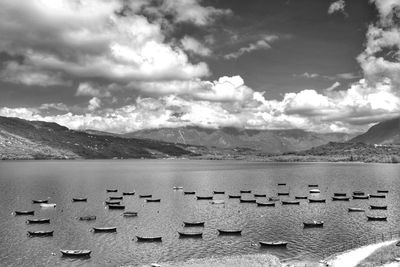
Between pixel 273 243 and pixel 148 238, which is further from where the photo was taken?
pixel 148 238

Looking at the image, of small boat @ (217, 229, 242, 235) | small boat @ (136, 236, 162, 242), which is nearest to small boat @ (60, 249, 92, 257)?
small boat @ (136, 236, 162, 242)

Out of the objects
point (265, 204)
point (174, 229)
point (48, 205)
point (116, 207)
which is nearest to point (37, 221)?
point (48, 205)

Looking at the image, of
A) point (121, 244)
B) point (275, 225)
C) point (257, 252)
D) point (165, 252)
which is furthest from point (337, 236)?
point (121, 244)

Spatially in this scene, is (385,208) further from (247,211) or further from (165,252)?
(165,252)

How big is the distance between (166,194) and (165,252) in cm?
10789

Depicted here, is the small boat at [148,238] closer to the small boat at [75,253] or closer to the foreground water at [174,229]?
the foreground water at [174,229]

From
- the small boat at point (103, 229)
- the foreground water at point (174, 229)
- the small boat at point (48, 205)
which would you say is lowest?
the foreground water at point (174, 229)

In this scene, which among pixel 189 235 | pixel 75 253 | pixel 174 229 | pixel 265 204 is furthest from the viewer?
pixel 265 204

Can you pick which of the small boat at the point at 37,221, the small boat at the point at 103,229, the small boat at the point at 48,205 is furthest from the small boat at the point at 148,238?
the small boat at the point at 48,205

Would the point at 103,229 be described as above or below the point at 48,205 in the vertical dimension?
below

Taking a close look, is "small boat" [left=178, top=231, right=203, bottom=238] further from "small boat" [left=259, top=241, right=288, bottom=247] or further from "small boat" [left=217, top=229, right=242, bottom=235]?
"small boat" [left=259, top=241, right=288, bottom=247]

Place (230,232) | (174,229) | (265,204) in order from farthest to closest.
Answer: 1. (265,204)
2. (174,229)
3. (230,232)

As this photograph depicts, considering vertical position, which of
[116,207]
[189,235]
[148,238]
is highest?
[116,207]

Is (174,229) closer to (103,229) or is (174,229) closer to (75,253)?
(103,229)
